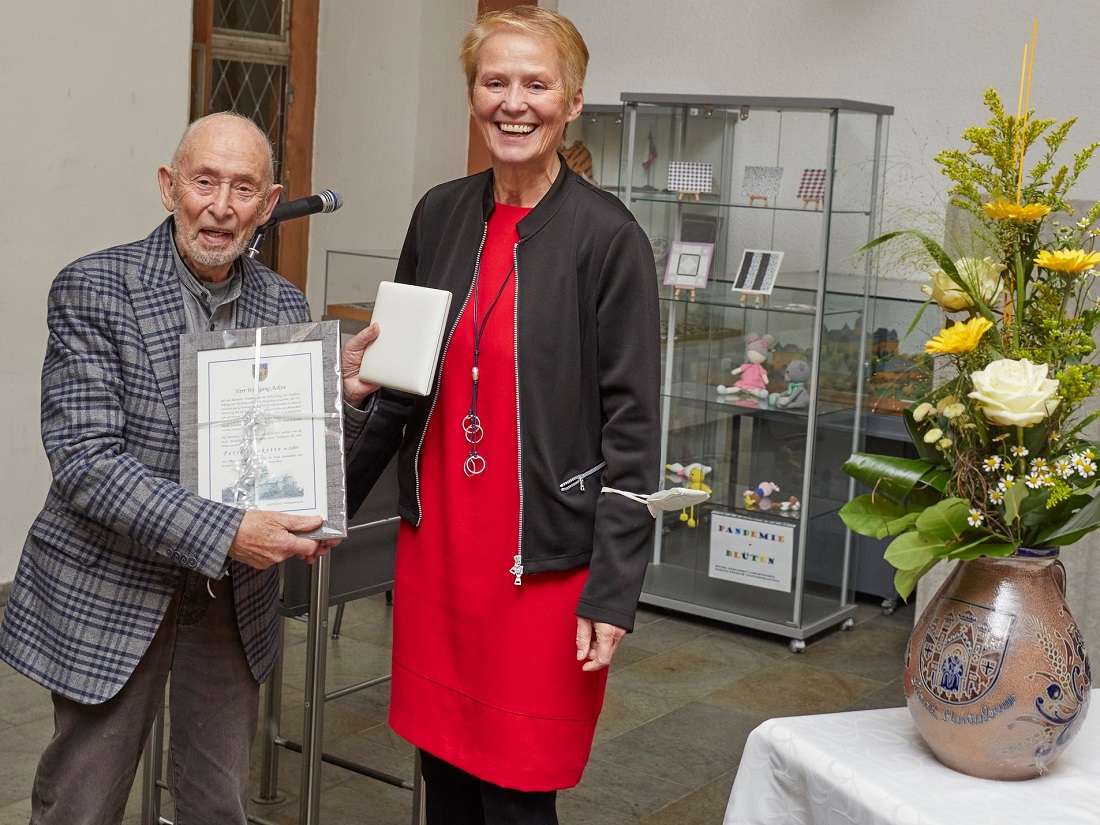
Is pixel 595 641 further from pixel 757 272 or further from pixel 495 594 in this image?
pixel 757 272

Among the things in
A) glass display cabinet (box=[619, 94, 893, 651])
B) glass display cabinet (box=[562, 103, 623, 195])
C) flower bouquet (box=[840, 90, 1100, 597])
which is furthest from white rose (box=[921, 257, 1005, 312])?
glass display cabinet (box=[562, 103, 623, 195])

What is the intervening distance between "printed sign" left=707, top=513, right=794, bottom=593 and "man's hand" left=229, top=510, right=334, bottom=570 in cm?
325

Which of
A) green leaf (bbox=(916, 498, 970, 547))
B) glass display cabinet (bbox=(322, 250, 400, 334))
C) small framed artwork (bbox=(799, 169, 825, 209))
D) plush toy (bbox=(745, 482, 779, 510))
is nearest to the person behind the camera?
green leaf (bbox=(916, 498, 970, 547))

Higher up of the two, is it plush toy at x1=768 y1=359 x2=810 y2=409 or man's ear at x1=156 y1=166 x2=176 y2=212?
man's ear at x1=156 y1=166 x2=176 y2=212

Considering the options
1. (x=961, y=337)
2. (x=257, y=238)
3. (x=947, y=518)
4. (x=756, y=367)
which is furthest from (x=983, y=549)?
(x=756, y=367)

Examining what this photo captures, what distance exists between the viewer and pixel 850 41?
5.41 m

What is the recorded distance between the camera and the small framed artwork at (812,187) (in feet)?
15.4

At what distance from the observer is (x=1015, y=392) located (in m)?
1.51

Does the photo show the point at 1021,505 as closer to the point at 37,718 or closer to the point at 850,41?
the point at 37,718

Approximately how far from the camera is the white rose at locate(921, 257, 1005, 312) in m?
1.65

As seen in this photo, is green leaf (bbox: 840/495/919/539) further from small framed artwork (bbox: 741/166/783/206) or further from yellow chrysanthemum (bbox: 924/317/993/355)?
small framed artwork (bbox: 741/166/783/206)

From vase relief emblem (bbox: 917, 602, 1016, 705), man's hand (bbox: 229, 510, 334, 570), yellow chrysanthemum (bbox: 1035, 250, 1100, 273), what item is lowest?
vase relief emblem (bbox: 917, 602, 1016, 705)

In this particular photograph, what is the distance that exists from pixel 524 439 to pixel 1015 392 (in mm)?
729

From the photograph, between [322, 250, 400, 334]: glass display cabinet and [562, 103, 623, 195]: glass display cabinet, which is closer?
[322, 250, 400, 334]: glass display cabinet
